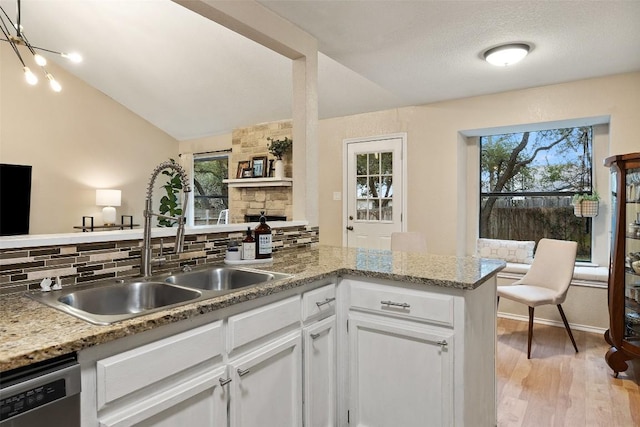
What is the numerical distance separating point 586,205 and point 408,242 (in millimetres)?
1863

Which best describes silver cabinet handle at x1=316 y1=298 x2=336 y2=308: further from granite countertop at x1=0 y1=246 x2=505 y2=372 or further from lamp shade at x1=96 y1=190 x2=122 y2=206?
lamp shade at x1=96 y1=190 x2=122 y2=206

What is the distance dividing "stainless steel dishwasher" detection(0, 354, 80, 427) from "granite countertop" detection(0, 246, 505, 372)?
3cm

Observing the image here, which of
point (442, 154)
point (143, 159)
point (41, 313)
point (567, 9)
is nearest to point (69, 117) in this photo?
point (143, 159)

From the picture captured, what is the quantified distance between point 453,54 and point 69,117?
5538 mm

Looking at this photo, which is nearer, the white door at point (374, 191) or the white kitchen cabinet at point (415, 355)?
the white kitchen cabinet at point (415, 355)

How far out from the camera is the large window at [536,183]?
13.2 ft

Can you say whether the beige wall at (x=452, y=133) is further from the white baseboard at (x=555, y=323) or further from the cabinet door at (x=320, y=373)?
the cabinet door at (x=320, y=373)

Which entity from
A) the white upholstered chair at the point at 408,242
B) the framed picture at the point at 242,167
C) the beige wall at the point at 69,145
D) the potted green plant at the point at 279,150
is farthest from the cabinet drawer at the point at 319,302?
the beige wall at the point at 69,145

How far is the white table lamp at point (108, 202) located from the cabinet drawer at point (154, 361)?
542cm

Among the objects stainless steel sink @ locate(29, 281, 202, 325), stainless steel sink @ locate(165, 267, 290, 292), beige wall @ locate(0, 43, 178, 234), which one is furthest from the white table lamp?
stainless steel sink @ locate(29, 281, 202, 325)

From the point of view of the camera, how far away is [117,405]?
3.37ft

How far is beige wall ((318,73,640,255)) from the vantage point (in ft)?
11.4

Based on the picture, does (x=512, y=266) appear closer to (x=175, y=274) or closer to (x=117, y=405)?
(x=175, y=274)

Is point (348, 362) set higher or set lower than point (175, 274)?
lower
